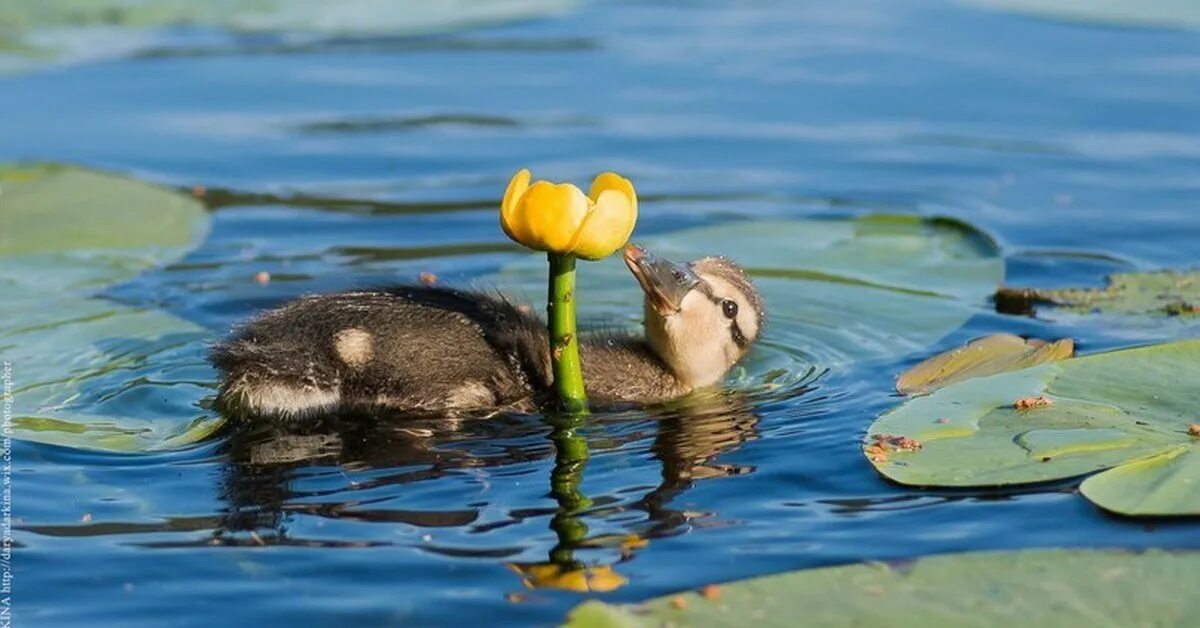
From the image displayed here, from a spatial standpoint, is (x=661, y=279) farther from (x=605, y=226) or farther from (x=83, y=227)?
(x=83, y=227)

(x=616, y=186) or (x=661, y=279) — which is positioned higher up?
(x=616, y=186)

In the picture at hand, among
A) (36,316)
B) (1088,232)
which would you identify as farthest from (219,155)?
(1088,232)

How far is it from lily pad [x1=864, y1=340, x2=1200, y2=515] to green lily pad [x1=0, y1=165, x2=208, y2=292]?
13.9 ft

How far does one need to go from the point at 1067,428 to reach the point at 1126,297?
2.58 meters

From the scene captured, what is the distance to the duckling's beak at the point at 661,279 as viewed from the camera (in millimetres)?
7426

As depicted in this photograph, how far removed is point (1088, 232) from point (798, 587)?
18.8ft

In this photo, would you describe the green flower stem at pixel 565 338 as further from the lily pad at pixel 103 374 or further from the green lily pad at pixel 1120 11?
the green lily pad at pixel 1120 11

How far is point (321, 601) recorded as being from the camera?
17.9 feet

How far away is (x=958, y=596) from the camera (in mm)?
5180

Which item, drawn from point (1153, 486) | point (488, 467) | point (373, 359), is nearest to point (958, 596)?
point (1153, 486)

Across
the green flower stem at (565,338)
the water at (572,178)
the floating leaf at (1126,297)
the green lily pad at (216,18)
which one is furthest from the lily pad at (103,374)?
the green lily pad at (216,18)

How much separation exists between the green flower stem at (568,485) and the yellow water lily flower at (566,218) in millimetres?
725

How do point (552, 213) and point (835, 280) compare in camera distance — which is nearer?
point (552, 213)

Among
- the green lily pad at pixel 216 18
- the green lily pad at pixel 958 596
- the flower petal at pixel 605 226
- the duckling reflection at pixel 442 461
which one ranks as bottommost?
the green lily pad at pixel 958 596
